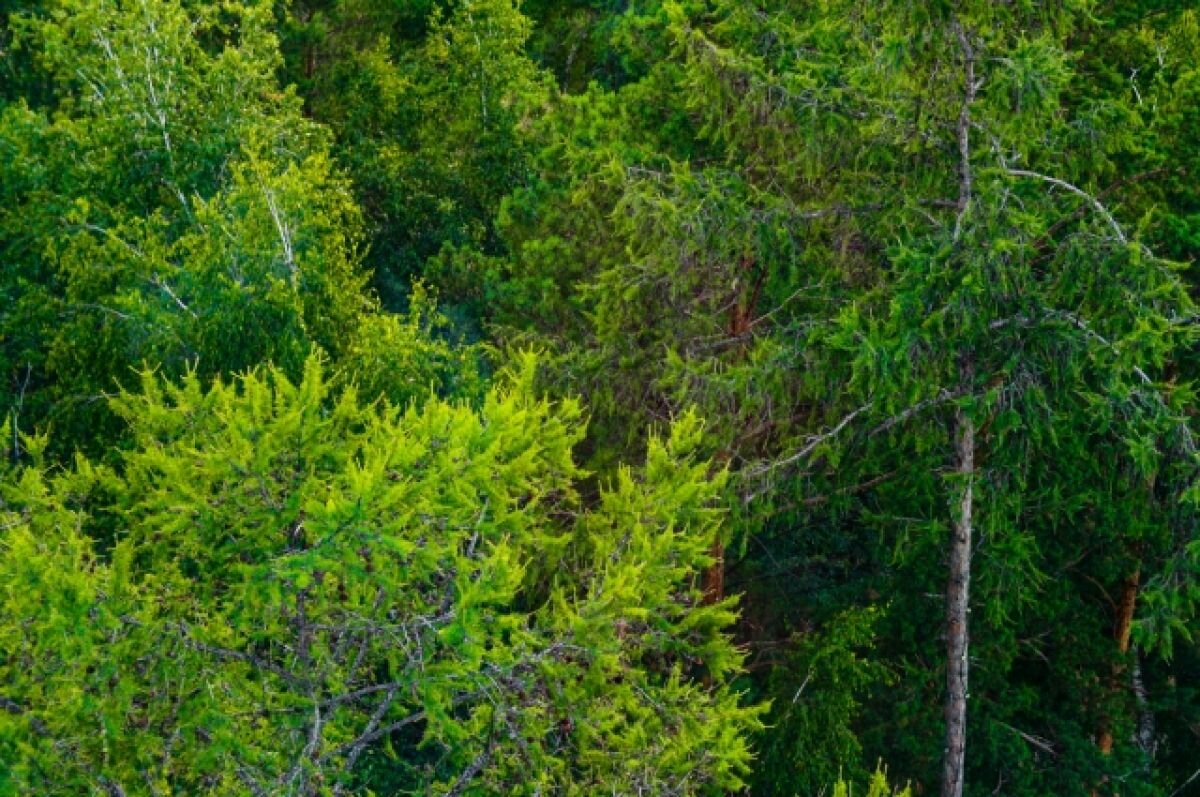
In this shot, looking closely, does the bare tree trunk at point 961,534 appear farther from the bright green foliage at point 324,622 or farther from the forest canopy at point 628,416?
the bright green foliage at point 324,622

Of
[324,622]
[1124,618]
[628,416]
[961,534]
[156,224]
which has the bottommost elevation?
[1124,618]

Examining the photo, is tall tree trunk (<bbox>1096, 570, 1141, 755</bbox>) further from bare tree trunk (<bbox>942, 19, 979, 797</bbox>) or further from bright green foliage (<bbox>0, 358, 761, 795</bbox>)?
bright green foliage (<bbox>0, 358, 761, 795</bbox>)

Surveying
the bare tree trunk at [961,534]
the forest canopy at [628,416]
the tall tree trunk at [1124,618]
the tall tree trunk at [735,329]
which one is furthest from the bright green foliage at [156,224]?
the tall tree trunk at [1124,618]

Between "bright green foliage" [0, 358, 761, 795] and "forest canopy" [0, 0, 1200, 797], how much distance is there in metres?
0.05

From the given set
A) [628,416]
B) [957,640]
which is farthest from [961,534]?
[628,416]

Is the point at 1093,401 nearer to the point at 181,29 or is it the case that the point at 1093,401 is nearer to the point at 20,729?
the point at 20,729

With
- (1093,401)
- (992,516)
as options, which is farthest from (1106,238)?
(992,516)

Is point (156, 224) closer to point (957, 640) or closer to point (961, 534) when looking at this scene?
point (961, 534)

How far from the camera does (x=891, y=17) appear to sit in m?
12.3

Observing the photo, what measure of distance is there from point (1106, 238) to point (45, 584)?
791 cm

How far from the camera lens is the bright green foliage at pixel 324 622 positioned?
8758mm

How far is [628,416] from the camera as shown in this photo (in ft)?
51.9

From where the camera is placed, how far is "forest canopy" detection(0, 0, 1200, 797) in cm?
943

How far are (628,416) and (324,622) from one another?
6.57 m
